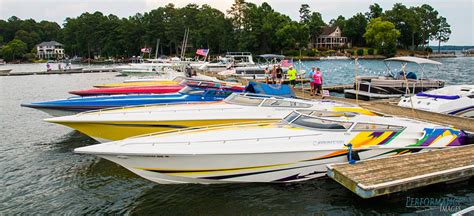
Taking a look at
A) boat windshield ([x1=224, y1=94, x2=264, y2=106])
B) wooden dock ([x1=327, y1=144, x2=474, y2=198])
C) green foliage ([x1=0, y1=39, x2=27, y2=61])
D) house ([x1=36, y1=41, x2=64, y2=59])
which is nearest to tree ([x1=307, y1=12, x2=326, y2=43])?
house ([x1=36, y1=41, x2=64, y2=59])

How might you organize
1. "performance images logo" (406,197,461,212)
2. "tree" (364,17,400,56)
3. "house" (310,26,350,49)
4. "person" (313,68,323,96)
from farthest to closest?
1. "house" (310,26,350,49)
2. "tree" (364,17,400,56)
3. "person" (313,68,323,96)
4. "performance images logo" (406,197,461,212)

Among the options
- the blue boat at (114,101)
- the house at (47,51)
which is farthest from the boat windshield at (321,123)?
→ the house at (47,51)

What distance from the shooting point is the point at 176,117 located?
11398 mm

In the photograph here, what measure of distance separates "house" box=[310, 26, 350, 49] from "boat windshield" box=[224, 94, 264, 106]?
107 m

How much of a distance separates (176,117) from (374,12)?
124119 mm

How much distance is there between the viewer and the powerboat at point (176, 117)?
11289 millimetres

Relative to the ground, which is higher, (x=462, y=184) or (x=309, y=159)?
(x=309, y=159)

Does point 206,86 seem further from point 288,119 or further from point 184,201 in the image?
point 184,201

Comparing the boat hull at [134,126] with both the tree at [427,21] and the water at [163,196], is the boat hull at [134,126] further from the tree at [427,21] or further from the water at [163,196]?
the tree at [427,21]

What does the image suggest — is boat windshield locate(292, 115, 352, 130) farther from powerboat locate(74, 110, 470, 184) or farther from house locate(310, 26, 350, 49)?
house locate(310, 26, 350, 49)

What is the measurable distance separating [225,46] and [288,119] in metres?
95.3

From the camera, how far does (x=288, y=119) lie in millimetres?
9195

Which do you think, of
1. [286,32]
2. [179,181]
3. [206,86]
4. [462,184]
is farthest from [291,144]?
[286,32]

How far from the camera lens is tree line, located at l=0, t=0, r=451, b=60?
9738cm
